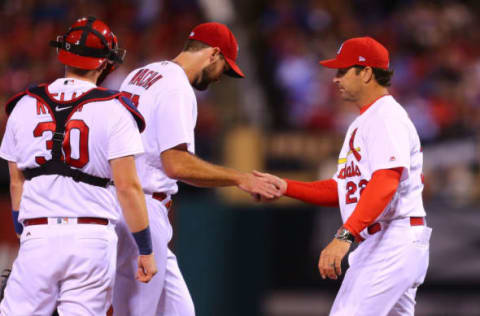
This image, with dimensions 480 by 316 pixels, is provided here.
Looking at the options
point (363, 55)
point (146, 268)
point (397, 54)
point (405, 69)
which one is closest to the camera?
point (146, 268)

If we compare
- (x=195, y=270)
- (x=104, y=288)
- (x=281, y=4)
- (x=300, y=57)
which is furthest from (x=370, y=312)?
(x=281, y=4)

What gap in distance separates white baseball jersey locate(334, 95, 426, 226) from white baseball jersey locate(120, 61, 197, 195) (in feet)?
2.96

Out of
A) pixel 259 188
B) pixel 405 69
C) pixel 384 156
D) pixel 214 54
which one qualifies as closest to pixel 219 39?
pixel 214 54

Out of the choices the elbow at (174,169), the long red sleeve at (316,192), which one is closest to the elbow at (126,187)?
the elbow at (174,169)

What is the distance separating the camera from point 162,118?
15.1ft

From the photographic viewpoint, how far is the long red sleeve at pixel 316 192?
5.21m

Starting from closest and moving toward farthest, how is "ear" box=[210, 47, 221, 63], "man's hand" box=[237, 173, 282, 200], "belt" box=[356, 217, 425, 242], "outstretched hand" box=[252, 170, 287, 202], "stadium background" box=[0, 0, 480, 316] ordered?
1. "belt" box=[356, 217, 425, 242]
2. "ear" box=[210, 47, 221, 63]
3. "man's hand" box=[237, 173, 282, 200]
4. "outstretched hand" box=[252, 170, 287, 202]
5. "stadium background" box=[0, 0, 480, 316]

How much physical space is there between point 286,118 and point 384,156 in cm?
659

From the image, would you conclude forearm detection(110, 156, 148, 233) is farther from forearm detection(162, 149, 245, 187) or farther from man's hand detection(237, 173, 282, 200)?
man's hand detection(237, 173, 282, 200)

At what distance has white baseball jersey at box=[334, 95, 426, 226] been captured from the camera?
439 centimetres

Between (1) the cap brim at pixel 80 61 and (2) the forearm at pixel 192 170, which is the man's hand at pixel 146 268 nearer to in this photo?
(2) the forearm at pixel 192 170

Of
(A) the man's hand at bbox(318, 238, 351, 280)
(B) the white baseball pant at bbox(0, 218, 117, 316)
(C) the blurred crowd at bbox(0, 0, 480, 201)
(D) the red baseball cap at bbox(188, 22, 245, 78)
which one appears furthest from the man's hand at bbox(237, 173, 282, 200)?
(C) the blurred crowd at bbox(0, 0, 480, 201)

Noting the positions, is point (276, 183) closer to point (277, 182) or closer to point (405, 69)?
point (277, 182)

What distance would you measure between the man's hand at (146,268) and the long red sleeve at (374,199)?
3.35 ft
